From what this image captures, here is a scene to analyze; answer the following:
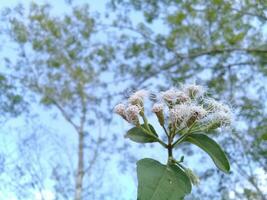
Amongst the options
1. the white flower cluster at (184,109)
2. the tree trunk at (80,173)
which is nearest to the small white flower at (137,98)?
the white flower cluster at (184,109)

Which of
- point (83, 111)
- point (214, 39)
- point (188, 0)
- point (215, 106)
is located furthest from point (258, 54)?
point (215, 106)

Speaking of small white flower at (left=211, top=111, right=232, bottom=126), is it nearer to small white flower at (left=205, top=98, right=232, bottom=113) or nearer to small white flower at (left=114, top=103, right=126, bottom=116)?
small white flower at (left=205, top=98, right=232, bottom=113)

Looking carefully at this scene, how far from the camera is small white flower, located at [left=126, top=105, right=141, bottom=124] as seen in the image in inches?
41.9

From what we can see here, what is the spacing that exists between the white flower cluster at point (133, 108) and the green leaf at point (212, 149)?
111 millimetres

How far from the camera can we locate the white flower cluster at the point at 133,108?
1067mm

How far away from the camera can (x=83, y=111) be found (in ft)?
43.0

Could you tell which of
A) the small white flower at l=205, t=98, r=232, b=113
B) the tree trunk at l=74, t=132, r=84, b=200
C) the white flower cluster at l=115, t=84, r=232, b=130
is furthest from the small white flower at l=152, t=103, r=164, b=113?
the tree trunk at l=74, t=132, r=84, b=200

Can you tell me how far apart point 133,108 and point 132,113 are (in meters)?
0.01

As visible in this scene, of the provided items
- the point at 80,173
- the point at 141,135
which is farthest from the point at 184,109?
the point at 80,173

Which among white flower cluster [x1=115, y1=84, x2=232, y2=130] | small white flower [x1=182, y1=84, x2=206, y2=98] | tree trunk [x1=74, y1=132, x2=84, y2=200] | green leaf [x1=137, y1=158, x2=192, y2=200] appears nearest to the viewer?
green leaf [x1=137, y1=158, x2=192, y2=200]

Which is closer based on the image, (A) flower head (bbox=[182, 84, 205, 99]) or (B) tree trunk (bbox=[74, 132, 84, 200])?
(A) flower head (bbox=[182, 84, 205, 99])

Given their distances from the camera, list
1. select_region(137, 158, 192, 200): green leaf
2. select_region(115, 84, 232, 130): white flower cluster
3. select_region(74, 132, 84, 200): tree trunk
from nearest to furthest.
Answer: select_region(137, 158, 192, 200): green leaf → select_region(115, 84, 232, 130): white flower cluster → select_region(74, 132, 84, 200): tree trunk

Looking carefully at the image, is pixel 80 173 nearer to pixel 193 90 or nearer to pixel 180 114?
pixel 193 90

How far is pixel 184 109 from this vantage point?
3.34 feet
